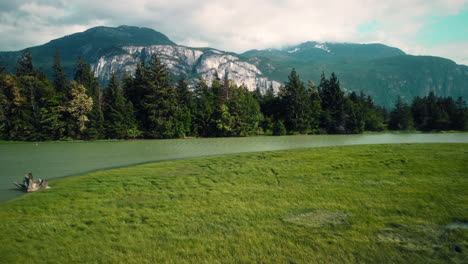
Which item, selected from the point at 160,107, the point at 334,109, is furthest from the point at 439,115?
the point at 160,107

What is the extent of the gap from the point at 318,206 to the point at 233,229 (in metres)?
2.69

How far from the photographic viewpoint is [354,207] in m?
6.71

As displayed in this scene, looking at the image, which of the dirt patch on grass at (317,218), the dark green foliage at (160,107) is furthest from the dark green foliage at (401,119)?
the dirt patch on grass at (317,218)

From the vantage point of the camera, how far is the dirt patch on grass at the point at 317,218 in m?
5.86

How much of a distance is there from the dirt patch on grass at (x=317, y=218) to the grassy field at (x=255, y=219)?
24mm

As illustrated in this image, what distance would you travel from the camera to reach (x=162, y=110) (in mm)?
61406

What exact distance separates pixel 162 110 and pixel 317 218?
59237mm

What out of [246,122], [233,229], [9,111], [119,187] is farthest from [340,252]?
[9,111]

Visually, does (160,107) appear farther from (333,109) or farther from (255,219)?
(255,219)

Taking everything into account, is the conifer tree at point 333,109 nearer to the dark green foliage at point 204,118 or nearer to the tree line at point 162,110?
the tree line at point 162,110

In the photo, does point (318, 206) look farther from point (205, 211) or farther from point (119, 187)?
point (119, 187)

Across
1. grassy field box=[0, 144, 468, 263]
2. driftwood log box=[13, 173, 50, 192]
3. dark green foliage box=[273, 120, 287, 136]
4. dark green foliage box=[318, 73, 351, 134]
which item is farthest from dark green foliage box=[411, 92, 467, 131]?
driftwood log box=[13, 173, 50, 192]

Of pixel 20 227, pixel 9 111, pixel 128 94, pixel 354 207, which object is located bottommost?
pixel 20 227

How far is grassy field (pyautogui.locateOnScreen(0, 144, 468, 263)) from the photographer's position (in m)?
4.79
